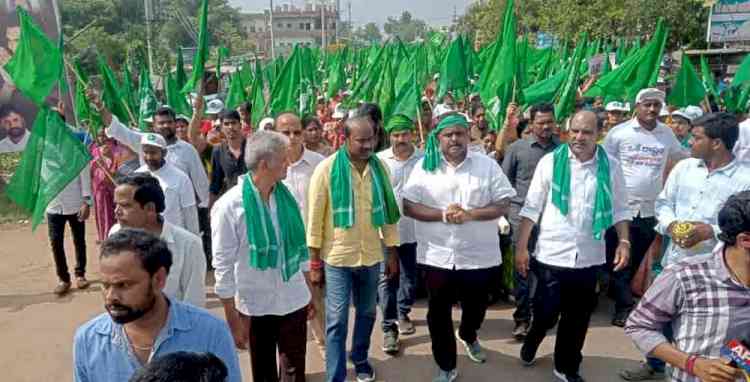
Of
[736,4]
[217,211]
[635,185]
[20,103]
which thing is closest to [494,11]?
[736,4]

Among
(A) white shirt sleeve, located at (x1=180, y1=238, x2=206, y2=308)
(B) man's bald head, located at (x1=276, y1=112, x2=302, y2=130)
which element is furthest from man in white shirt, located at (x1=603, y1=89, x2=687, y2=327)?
(A) white shirt sleeve, located at (x1=180, y1=238, x2=206, y2=308)

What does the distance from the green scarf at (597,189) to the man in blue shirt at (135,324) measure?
→ 2374 mm

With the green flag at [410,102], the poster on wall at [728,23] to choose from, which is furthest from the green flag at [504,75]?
the poster on wall at [728,23]

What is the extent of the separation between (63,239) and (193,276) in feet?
12.3

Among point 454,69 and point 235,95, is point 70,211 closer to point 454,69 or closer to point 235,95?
point 235,95

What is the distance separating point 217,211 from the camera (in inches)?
124

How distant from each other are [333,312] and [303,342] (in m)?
0.37

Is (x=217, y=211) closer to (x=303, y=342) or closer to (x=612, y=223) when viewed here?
(x=303, y=342)

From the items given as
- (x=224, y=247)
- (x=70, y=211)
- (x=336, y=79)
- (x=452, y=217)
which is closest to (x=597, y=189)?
(x=452, y=217)

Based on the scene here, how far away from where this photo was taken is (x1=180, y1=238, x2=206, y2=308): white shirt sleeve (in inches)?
108

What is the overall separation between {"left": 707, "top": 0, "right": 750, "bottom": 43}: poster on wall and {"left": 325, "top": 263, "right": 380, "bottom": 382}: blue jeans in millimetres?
20411

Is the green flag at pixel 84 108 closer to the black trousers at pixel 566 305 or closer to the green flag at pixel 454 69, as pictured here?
the green flag at pixel 454 69

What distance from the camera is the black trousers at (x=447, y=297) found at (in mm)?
3877

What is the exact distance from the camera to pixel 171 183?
4.05m
